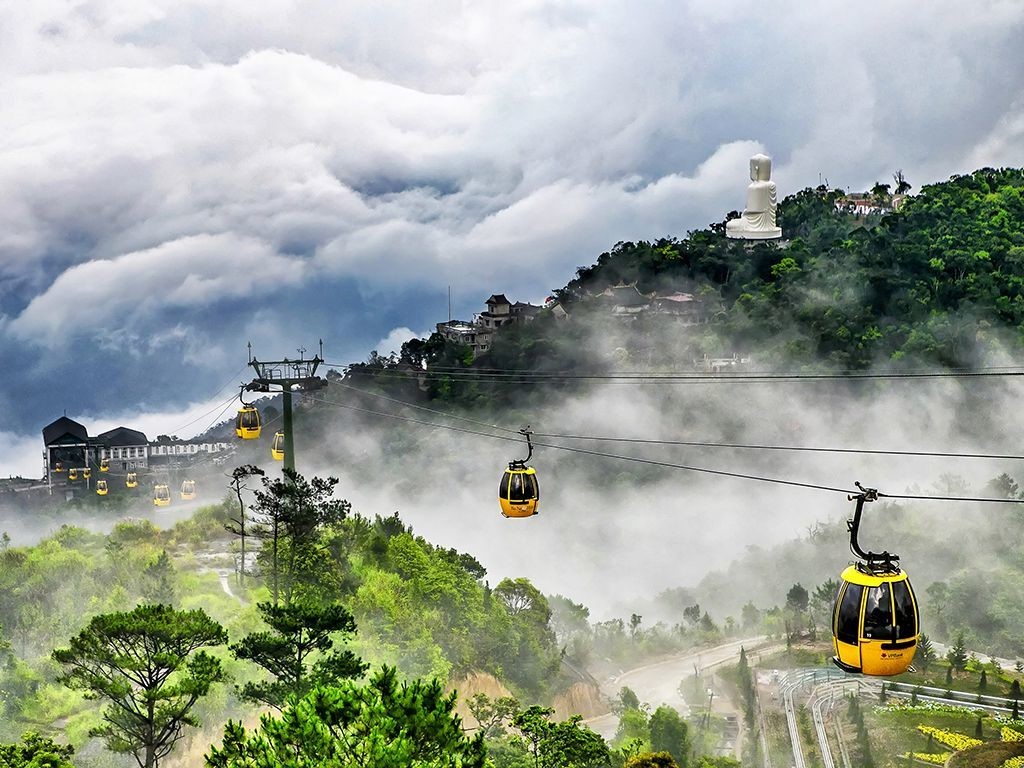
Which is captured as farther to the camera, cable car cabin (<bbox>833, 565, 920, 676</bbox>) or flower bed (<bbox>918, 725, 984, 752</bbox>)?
flower bed (<bbox>918, 725, 984, 752</bbox>)

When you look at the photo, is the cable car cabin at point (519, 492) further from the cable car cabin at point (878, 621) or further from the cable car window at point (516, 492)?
the cable car cabin at point (878, 621)

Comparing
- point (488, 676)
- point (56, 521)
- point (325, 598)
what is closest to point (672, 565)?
point (488, 676)

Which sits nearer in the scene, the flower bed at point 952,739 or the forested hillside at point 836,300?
the flower bed at point 952,739

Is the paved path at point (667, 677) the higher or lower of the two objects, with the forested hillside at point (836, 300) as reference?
lower

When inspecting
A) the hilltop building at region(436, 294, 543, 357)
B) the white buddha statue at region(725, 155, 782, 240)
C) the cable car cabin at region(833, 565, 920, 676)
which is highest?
the white buddha statue at region(725, 155, 782, 240)

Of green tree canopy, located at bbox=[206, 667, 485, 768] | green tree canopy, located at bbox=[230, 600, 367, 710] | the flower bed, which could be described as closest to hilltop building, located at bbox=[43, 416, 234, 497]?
green tree canopy, located at bbox=[230, 600, 367, 710]

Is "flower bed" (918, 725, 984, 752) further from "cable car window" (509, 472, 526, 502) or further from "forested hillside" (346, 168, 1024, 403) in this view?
"forested hillside" (346, 168, 1024, 403)

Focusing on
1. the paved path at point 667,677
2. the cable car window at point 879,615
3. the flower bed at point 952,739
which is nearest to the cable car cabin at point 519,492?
the cable car window at point 879,615
